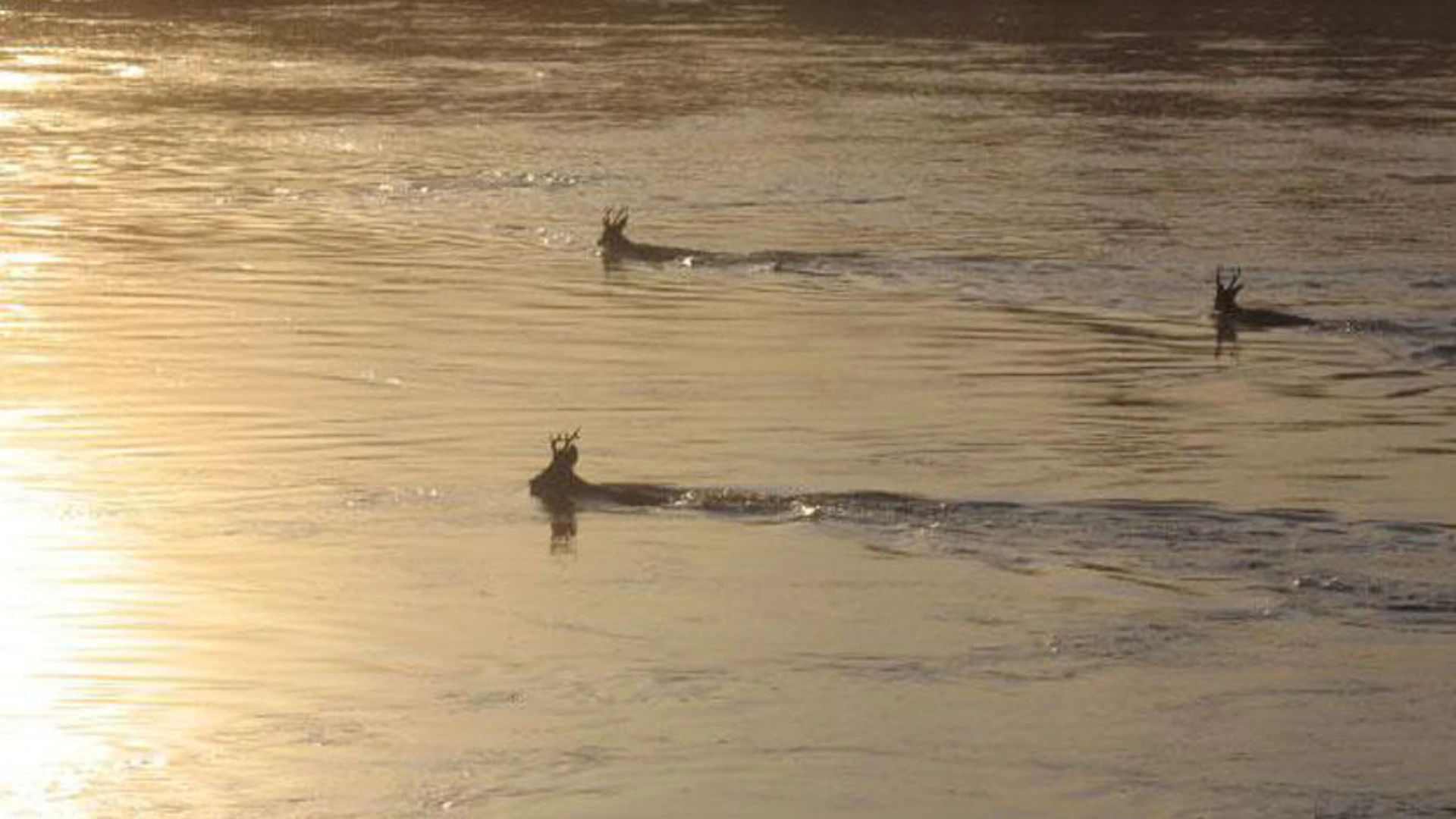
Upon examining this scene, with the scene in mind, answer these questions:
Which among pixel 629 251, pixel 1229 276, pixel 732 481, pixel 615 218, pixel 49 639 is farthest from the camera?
pixel 615 218

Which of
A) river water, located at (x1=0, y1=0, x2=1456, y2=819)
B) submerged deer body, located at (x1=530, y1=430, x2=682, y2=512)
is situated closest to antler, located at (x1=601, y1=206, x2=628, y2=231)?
river water, located at (x1=0, y1=0, x2=1456, y2=819)

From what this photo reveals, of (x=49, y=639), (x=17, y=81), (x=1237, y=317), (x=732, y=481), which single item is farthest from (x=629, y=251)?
(x=17, y=81)

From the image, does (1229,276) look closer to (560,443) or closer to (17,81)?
(560,443)

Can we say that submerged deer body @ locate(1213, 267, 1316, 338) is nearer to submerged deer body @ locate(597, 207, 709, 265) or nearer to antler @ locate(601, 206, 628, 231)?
submerged deer body @ locate(597, 207, 709, 265)

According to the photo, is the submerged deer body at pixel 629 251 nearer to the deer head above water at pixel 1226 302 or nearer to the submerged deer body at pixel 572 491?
the deer head above water at pixel 1226 302

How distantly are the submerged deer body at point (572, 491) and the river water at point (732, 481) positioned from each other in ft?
0.48

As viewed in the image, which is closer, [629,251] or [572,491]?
[572,491]

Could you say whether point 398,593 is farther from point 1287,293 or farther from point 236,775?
point 1287,293

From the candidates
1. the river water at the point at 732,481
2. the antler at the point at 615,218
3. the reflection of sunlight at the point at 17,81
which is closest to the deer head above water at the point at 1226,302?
the river water at the point at 732,481

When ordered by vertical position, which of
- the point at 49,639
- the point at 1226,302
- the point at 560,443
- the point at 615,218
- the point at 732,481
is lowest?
the point at 49,639

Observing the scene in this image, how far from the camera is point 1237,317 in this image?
25.7m

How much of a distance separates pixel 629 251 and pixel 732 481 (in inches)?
452

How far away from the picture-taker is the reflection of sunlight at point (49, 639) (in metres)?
13.0

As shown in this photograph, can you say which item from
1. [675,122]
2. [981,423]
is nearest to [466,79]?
[675,122]
